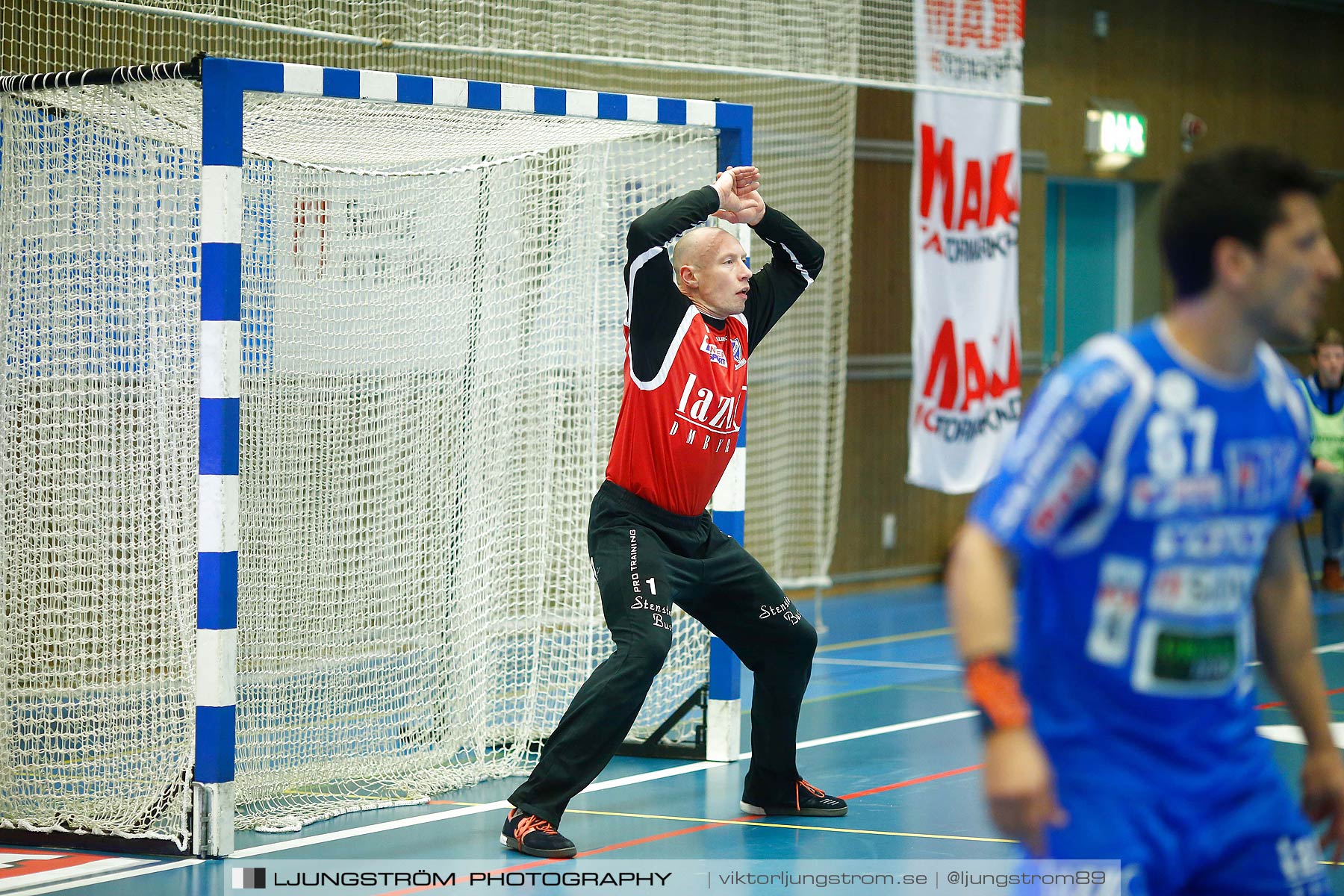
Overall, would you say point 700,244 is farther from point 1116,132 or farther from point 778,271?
point 1116,132

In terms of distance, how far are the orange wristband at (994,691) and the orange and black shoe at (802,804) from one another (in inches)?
134

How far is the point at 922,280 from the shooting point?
10.5 meters

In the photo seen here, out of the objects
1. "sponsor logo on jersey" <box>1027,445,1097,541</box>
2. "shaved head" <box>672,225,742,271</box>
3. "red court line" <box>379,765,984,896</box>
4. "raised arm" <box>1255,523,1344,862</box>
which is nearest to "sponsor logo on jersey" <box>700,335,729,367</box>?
"shaved head" <box>672,225,742,271</box>

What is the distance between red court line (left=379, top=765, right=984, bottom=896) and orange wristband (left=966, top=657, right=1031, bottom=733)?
9.26 feet

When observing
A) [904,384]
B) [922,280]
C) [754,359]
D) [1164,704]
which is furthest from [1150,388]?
[904,384]

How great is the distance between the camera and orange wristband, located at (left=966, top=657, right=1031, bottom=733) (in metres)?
2.41

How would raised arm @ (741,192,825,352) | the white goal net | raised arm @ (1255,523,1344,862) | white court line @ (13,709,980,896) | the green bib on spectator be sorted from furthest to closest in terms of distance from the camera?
the green bib on spectator < raised arm @ (741,192,825,352) < the white goal net < white court line @ (13,709,980,896) < raised arm @ (1255,523,1344,862)

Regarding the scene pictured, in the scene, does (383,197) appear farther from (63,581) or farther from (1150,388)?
(1150,388)

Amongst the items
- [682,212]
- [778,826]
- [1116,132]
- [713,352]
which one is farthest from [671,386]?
[1116,132]

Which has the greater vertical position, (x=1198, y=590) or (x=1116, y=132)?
(x=1116, y=132)

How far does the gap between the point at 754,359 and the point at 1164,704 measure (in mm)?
8956

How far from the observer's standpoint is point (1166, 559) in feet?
8.27

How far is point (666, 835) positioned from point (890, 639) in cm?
492

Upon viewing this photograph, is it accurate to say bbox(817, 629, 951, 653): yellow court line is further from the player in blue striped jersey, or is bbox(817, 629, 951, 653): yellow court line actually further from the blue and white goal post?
the player in blue striped jersey
